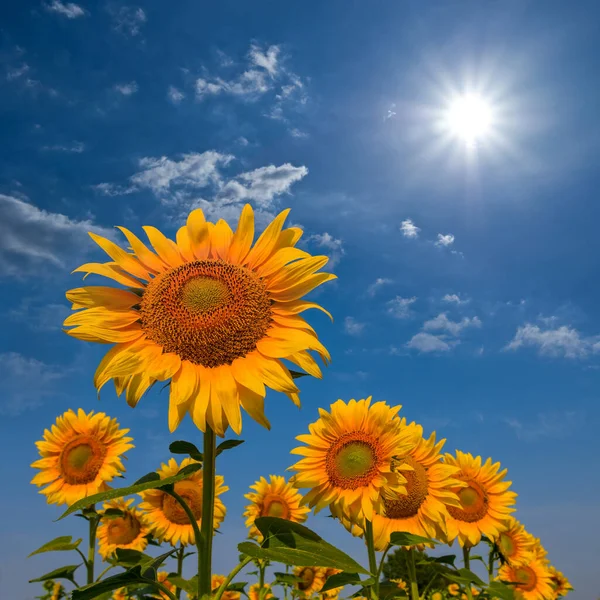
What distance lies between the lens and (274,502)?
28.7ft

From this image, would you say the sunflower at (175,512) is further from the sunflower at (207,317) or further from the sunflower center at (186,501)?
the sunflower at (207,317)

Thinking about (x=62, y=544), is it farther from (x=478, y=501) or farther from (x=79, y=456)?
(x=478, y=501)

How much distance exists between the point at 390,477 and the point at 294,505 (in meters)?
4.04

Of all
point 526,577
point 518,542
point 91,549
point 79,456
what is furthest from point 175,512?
point 526,577

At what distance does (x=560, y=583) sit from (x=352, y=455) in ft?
26.8

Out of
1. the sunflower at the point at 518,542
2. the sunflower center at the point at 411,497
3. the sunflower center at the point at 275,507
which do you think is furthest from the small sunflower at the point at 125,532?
the sunflower at the point at 518,542

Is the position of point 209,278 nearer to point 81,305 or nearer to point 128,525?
point 81,305

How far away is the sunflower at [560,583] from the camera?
1091 centimetres

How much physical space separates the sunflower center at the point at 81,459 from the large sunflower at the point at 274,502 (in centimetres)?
250

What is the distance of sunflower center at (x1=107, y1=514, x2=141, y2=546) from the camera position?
8.14 meters

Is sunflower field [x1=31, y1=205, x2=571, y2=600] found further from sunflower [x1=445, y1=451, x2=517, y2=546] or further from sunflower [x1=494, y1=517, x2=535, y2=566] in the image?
sunflower [x1=494, y1=517, x2=535, y2=566]

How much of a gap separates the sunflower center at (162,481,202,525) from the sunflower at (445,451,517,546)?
2.88 m

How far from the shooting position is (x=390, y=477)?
16.8 feet

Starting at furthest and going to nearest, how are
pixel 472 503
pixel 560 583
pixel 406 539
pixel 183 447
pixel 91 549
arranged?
pixel 560 583
pixel 472 503
pixel 91 549
pixel 406 539
pixel 183 447
